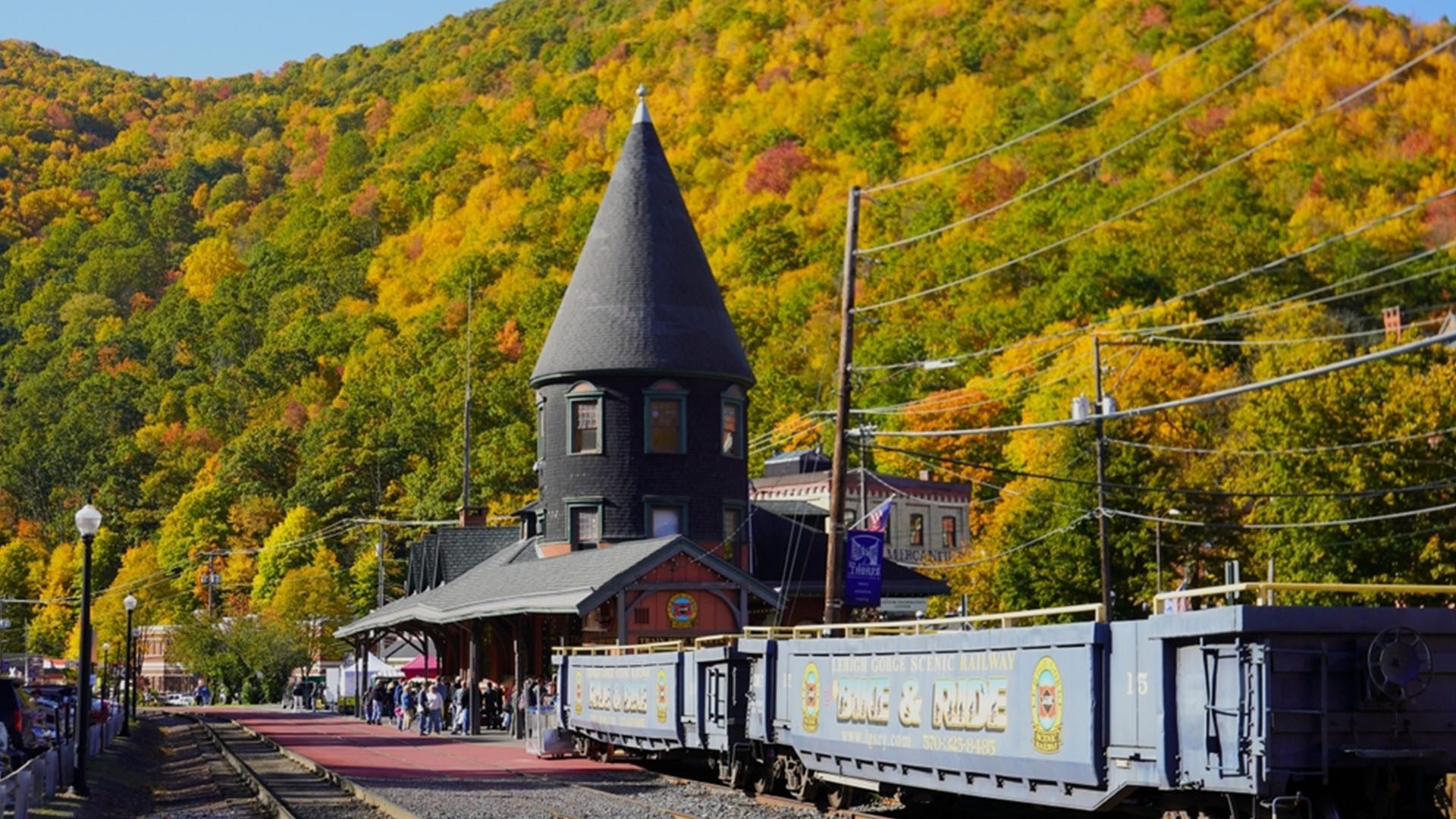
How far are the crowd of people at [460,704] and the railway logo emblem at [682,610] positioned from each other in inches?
121

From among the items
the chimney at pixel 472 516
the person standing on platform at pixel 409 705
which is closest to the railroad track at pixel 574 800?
the person standing on platform at pixel 409 705

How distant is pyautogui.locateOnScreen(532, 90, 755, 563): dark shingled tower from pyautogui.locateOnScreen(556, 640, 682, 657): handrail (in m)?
10.3

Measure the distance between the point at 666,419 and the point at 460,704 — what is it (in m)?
9.04

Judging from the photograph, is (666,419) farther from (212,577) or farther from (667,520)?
(212,577)

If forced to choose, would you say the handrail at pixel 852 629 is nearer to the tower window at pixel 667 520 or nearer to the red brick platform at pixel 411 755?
the red brick platform at pixel 411 755

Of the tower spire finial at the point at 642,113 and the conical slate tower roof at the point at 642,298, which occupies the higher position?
the tower spire finial at the point at 642,113

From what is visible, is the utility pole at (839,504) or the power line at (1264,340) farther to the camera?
the power line at (1264,340)

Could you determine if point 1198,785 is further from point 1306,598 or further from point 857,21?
point 857,21

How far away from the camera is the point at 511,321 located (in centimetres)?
14400

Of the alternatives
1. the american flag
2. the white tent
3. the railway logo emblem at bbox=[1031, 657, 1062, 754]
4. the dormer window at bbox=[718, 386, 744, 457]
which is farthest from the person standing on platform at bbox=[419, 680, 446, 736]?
the railway logo emblem at bbox=[1031, 657, 1062, 754]

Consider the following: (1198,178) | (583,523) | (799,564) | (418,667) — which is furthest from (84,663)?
(418,667)

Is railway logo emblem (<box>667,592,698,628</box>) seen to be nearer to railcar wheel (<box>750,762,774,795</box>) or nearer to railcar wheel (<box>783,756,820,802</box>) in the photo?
railcar wheel (<box>750,762,774,795</box>)

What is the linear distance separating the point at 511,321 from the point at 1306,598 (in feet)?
314

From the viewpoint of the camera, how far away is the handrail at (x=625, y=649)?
3275cm
